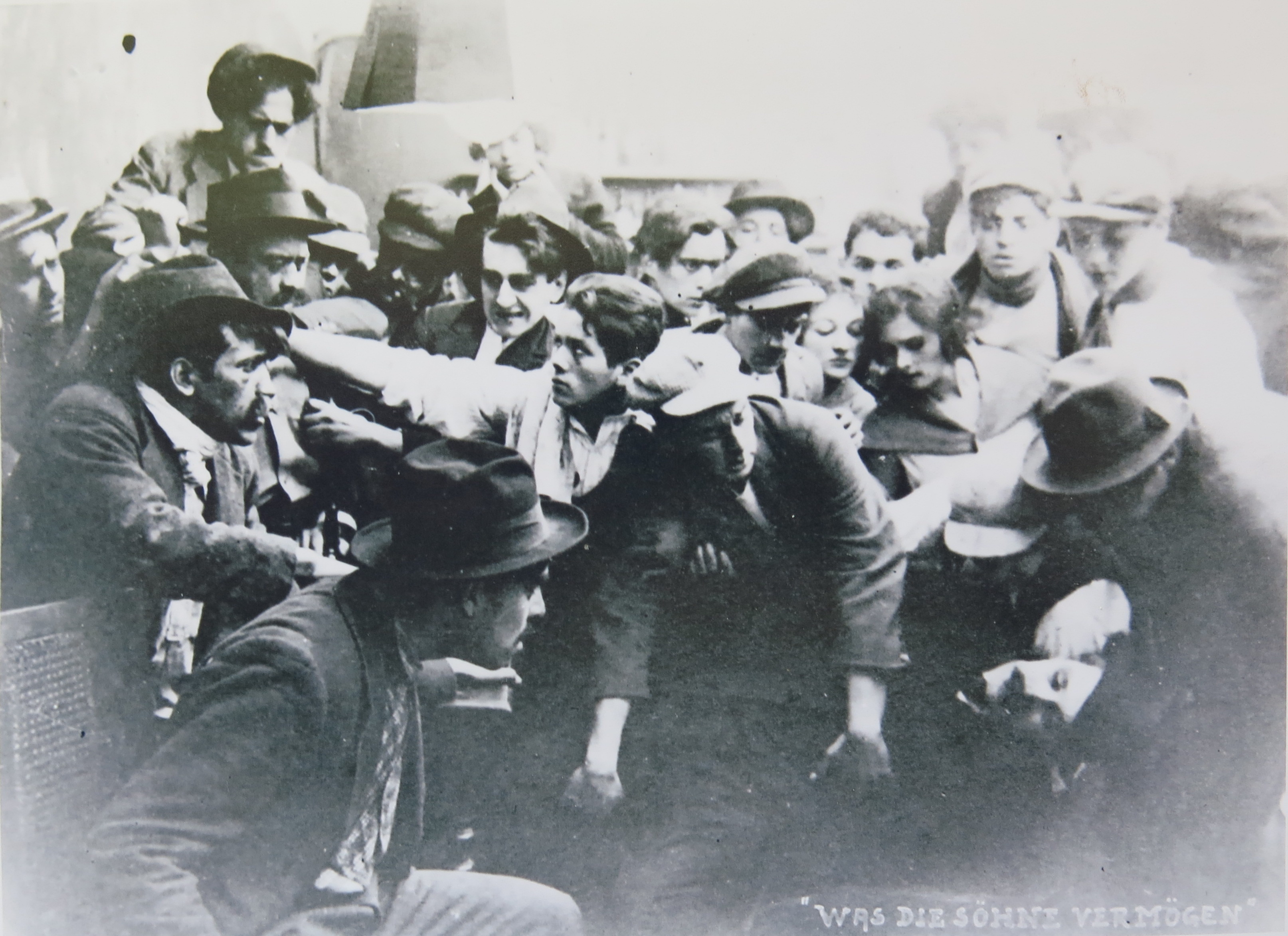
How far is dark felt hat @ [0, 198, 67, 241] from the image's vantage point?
323 centimetres

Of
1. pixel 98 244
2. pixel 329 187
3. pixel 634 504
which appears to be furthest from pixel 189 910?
pixel 329 187

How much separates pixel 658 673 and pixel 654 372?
3.45 feet

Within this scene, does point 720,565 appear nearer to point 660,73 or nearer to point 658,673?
point 658,673

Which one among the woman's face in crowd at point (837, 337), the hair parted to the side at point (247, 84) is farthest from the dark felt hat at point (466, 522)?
the hair parted to the side at point (247, 84)

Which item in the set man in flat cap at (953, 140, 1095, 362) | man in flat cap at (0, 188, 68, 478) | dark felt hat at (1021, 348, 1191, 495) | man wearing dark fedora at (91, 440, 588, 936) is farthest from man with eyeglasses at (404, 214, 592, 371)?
dark felt hat at (1021, 348, 1191, 495)

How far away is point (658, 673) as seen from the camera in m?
3.18

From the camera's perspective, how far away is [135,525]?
316cm

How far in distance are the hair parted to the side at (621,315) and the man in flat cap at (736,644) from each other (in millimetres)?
235

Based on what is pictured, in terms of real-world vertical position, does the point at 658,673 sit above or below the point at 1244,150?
below

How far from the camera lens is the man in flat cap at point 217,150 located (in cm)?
326

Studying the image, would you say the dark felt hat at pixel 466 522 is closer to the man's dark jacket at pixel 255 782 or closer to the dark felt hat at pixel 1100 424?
the man's dark jacket at pixel 255 782

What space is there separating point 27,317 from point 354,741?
190 cm

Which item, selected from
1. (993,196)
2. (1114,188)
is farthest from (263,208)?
(1114,188)

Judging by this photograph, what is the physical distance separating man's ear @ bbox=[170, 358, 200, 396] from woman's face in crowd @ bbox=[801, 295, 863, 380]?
217 centimetres
